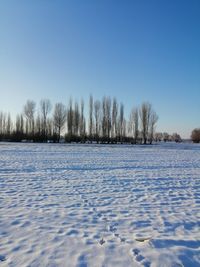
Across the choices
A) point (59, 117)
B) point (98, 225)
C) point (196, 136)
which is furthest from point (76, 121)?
point (98, 225)

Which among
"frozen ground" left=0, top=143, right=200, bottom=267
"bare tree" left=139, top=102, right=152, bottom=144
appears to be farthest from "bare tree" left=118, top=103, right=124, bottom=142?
"frozen ground" left=0, top=143, right=200, bottom=267

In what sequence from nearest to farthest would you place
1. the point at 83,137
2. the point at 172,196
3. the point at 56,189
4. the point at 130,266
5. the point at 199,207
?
the point at 130,266 → the point at 199,207 → the point at 172,196 → the point at 56,189 → the point at 83,137

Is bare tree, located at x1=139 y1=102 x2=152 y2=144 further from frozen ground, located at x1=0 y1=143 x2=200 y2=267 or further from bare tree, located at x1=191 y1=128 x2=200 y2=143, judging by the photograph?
frozen ground, located at x1=0 y1=143 x2=200 y2=267

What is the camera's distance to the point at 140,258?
3.97 metres

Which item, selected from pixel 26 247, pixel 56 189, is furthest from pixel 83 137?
pixel 26 247

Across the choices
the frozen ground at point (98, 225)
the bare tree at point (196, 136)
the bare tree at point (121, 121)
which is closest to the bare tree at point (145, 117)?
the bare tree at point (121, 121)

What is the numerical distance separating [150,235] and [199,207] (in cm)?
258

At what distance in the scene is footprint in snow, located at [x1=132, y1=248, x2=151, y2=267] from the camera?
150 inches

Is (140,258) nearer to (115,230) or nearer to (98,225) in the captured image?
(115,230)

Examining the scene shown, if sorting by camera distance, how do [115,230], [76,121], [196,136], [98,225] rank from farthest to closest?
[196,136] < [76,121] < [98,225] < [115,230]

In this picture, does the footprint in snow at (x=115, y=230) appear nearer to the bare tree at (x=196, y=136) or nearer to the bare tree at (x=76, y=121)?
the bare tree at (x=76, y=121)

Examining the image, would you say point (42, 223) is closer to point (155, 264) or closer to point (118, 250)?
point (118, 250)

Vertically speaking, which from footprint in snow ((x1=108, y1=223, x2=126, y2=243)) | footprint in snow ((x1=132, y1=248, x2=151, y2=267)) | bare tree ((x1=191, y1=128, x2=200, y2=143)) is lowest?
footprint in snow ((x1=132, y1=248, x2=151, y2=267))

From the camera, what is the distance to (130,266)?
373 cm
